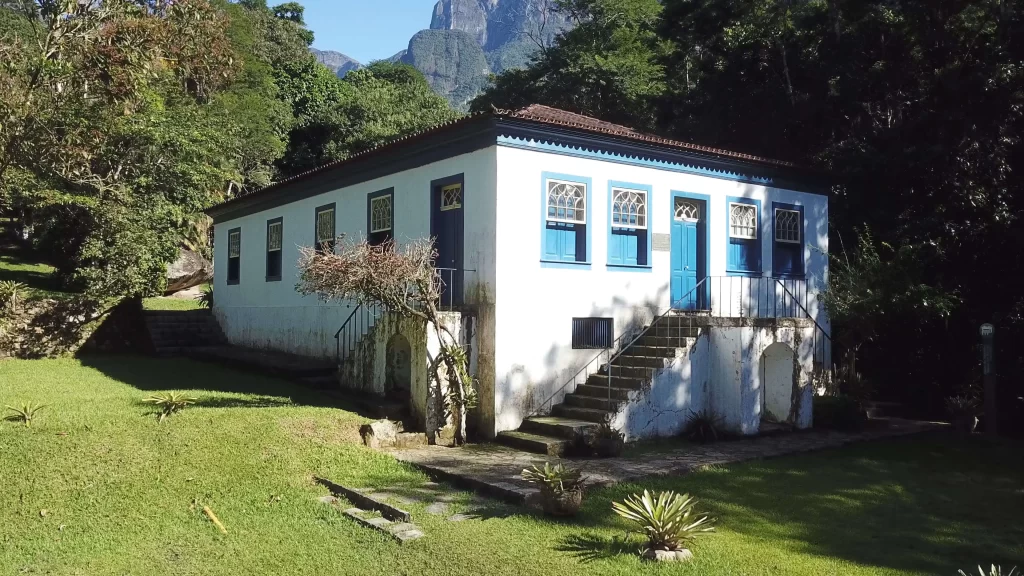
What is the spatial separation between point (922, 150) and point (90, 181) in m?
17.8

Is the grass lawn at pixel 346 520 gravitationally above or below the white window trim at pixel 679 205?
below

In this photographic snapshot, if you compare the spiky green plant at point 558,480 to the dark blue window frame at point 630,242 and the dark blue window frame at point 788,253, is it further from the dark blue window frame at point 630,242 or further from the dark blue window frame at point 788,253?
the dark blue window frame at point 788,253

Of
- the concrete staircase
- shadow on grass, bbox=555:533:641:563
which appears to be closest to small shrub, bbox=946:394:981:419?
shadow on grass, bbox=555:533:641:563

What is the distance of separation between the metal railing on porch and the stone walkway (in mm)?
1427

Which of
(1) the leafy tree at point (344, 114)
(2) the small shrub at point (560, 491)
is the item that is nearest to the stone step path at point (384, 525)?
(2) the small shrub at point (560, 491)

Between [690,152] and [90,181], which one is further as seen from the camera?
[90,181]

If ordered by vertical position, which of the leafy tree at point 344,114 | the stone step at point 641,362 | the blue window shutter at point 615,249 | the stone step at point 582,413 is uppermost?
the leafy tree at point 344,114

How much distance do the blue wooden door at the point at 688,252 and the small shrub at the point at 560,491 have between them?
5984 mm

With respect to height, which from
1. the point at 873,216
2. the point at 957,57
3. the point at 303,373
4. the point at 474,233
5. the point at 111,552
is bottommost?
the point at 111,552

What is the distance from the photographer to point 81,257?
18.9 m

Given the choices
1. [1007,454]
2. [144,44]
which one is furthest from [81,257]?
[1007,454]

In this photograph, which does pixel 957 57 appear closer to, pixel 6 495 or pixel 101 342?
pixel 6 495

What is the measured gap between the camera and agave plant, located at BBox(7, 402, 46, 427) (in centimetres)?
1006

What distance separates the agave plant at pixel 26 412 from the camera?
10056mm
